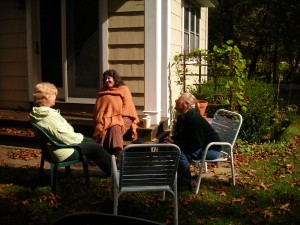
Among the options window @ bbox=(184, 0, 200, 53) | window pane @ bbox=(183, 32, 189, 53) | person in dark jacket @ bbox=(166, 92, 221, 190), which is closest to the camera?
person in dark jacket @ bbox=(166, 92, 221, 190)

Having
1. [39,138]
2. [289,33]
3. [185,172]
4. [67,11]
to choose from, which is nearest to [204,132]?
[185,172]

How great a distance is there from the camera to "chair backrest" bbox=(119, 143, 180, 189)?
3379 millimetres

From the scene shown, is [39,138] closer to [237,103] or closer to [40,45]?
[40,45]

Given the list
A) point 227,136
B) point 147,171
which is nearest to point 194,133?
point 227,136

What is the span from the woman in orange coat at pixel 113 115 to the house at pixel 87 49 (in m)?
1.09

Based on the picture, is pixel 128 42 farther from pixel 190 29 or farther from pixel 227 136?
pixel 190 29

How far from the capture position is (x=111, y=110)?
5.75m

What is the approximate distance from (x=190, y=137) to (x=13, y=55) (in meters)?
4.83

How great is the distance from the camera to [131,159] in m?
3.38

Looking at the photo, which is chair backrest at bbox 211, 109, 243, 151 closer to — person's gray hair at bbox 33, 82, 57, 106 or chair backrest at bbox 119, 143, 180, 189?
chair backrest at bbox 119, 143, 180, 189

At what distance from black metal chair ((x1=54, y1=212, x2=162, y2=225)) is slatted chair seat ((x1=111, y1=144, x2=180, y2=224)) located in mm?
1594

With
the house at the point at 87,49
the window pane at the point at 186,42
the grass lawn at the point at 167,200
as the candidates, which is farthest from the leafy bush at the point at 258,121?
the window pane at the point at 186,42

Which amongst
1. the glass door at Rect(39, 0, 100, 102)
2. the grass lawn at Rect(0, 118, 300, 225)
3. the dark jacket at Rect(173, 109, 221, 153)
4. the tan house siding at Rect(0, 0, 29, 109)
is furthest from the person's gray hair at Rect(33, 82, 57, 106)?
the tan house siding at Rect(0, 0, 29, 109)

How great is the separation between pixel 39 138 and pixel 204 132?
1.93 metres
